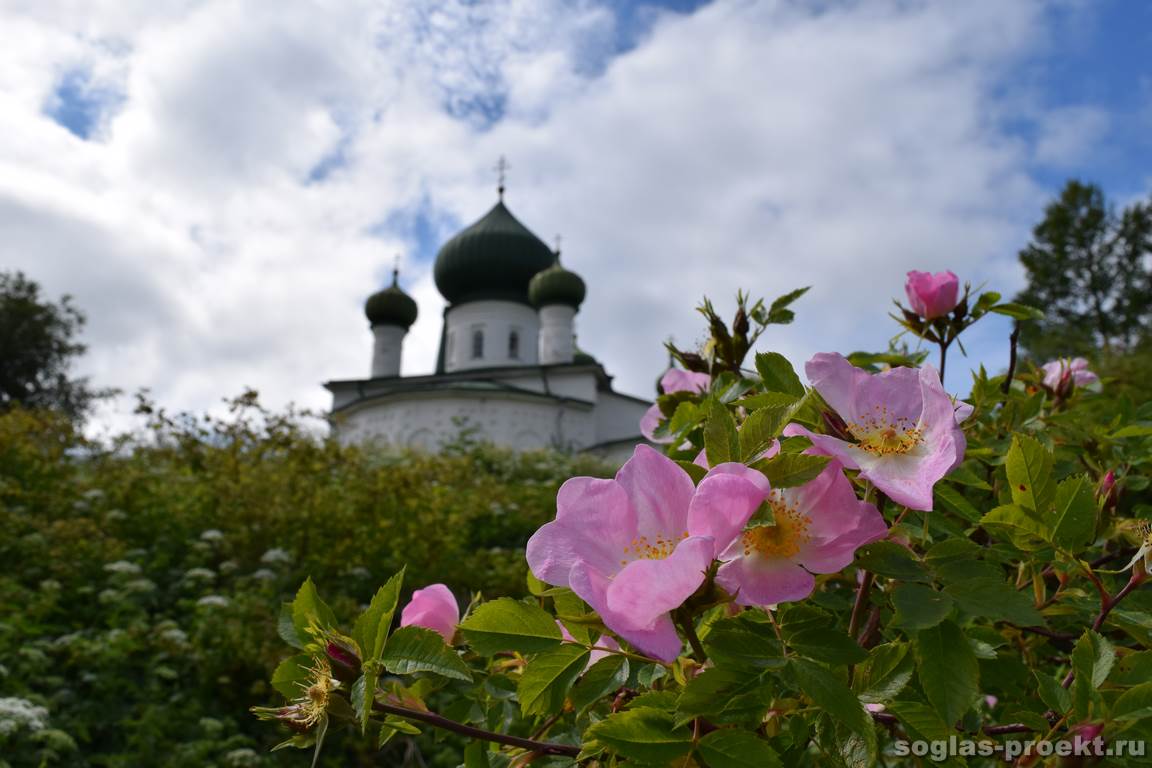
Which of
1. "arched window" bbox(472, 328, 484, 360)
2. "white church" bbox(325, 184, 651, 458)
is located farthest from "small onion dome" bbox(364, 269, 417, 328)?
"arched window" bbox(472, 328, 484, 360)

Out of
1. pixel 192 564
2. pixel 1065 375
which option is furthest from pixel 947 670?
pixel 192 564

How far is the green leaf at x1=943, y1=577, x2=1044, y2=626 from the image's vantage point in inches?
28.6

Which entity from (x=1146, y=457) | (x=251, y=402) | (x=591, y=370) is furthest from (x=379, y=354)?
(x=1146, y=457)

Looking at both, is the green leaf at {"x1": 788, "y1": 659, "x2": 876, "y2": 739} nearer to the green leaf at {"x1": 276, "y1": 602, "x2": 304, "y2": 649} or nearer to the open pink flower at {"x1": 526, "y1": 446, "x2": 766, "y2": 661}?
the open pink flower at {"x1": 526, "y1": 446, "x2": 766, "y2": 661}

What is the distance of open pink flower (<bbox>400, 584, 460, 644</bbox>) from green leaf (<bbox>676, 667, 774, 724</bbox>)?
1.44 feet

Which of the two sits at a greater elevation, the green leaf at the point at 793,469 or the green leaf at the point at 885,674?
the green leaf at the point at 793,469

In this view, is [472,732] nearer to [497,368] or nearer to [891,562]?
[891,562]

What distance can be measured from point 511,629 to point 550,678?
0.22ft

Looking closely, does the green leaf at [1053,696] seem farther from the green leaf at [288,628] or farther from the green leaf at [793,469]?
the green leaf at [288,628]

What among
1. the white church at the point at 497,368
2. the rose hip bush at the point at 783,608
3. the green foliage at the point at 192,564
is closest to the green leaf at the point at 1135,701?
the rose hip bush at the point at 783,608

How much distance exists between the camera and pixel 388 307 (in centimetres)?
2577

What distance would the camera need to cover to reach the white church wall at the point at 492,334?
84.2 feet

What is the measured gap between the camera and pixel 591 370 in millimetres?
22984

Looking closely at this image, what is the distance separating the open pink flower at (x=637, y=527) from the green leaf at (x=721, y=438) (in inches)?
1.4
